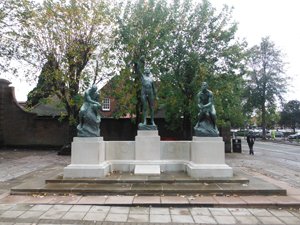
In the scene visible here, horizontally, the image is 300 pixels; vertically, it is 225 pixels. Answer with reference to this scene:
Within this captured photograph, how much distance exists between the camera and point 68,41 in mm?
20000

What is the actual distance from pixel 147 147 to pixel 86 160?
2.17m

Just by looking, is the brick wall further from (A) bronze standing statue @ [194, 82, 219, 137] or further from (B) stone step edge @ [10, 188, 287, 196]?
(B) stone step edge @ [10, 188, 287, 196]

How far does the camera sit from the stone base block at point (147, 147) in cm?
1038

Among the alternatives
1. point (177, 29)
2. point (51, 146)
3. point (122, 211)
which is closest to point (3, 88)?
point (51, 146)

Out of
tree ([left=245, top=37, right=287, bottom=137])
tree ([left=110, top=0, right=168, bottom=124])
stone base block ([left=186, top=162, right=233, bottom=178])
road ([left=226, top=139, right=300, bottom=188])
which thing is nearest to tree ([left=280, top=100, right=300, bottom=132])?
tree ([left=245, top=37, right=287, bottom=137])

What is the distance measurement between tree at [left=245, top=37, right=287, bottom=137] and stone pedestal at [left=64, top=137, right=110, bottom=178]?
37.6 metres

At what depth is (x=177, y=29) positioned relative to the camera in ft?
70.6

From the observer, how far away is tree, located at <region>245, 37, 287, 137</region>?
143 ft

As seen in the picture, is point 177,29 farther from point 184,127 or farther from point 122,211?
point 122,211

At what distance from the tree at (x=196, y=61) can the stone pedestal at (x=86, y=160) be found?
36.9 ft

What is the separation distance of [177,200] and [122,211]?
147cm

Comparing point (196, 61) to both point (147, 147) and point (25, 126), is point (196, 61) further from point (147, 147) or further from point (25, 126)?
point (25, 126)

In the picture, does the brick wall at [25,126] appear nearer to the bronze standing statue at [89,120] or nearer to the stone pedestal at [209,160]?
the bronze standing statue at [89,120]

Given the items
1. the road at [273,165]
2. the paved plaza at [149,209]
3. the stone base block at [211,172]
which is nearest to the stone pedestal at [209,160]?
the stone base block at [211,172]
